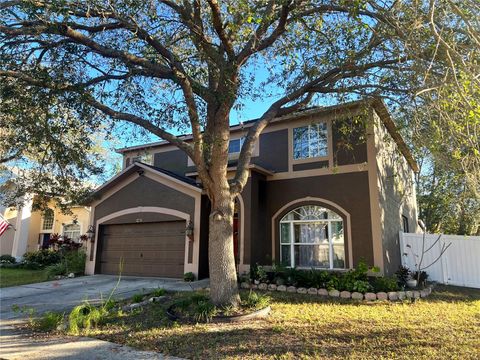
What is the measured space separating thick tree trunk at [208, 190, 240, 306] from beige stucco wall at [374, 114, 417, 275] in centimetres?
589

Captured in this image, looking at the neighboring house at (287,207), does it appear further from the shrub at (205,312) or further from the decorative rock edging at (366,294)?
the shrub at (205,312)

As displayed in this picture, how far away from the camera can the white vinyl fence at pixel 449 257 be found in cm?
1367

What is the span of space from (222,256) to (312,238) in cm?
648

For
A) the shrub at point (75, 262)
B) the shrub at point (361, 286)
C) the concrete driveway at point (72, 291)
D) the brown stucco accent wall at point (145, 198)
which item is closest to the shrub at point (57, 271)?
the shrub at point (75, 262)

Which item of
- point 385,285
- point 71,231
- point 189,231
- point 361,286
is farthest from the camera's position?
point 71,231

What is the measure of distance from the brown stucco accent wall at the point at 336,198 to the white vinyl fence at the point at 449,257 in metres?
3.49

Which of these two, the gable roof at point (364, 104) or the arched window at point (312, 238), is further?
the arched window at point (312, 238)

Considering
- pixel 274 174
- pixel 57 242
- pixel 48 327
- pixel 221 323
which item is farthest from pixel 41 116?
pixel 57 242


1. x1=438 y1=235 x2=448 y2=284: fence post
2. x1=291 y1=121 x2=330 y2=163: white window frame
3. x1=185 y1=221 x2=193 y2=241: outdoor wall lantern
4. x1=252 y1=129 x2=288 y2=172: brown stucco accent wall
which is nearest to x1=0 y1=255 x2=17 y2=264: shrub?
x1=185 y1=221 x2=193 y2=241: outdoor wall lantern

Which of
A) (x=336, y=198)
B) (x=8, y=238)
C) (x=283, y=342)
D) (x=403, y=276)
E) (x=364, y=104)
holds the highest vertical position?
(x=364, y=104)

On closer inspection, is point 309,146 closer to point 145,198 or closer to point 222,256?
point 145,198

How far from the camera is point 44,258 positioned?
21375 millimetres

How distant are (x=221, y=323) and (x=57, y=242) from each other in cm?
1460

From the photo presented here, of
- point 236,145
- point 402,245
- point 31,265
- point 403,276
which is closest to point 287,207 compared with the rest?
point 236,145
